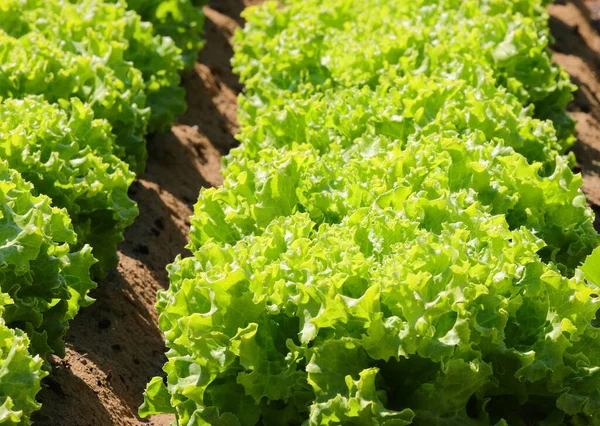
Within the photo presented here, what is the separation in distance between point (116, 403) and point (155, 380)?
4.48 ft

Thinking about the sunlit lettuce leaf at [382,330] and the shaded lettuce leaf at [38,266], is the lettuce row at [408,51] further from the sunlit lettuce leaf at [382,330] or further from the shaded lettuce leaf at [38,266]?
the sunlit lettuce leaf at [382,330]

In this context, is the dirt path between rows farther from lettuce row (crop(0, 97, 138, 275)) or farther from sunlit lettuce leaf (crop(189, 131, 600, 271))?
sunlit lettuce leaf (crop(189, 131, 600, 271))

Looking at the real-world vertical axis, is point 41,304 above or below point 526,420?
below

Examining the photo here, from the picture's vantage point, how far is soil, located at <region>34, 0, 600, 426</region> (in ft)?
25.3

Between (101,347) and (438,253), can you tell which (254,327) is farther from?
(101,347)

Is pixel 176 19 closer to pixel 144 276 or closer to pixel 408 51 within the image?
pixel 408 51

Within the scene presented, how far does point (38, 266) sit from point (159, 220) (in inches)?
150

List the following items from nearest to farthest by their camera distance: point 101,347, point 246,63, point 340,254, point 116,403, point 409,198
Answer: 1. point 340,254
2. point 409,198
3. point 116,403
4. point 101,347
5. point 246,63

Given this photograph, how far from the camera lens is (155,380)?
21.6 feet

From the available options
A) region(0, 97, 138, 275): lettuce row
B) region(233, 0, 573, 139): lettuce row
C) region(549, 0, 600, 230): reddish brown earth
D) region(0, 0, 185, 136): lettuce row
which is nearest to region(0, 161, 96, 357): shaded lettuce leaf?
region(0, 97, 138, 275): lettuce row

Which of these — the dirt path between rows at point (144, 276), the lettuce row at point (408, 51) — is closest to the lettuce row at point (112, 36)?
the dirt path between rows at point (144, 276)

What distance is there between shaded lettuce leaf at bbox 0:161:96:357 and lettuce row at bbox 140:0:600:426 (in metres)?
0.74

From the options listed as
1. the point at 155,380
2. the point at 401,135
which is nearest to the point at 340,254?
the point at 155,380

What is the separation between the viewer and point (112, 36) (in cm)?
1069
